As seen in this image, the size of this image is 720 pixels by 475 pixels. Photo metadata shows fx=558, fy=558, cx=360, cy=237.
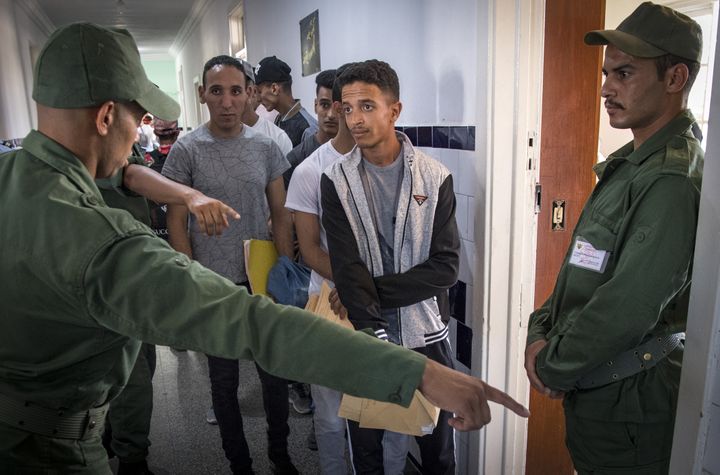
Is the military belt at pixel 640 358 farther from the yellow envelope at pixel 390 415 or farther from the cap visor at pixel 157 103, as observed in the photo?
the cap visor at pixel 157 103

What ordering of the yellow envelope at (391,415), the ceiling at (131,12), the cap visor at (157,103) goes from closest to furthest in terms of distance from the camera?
1. the cap visor at (157,103)
2. the yellow envelope at (391,415)
3. the ceiling at (131,12)

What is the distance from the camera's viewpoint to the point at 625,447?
52.1 inches

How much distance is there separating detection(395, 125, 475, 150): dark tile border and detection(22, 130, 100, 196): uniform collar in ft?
4.58

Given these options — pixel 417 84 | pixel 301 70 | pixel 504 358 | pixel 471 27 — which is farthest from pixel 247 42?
pixel 504 358

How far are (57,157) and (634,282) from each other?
1218 millimetres

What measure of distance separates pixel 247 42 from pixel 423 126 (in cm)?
448

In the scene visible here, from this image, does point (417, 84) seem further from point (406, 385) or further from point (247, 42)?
point (247, 42)

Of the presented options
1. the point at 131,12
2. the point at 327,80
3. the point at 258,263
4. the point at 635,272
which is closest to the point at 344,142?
the point at 258,263

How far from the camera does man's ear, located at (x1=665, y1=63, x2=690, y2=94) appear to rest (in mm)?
1350

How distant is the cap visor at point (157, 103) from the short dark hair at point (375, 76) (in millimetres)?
838

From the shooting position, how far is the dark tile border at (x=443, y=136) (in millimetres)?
2111

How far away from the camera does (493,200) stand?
201 cm

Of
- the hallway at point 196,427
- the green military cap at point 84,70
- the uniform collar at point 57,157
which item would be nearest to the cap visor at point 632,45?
the green military cap at point 84,70

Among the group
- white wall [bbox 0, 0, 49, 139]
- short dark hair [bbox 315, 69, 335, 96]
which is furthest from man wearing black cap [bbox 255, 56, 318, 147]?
white wall [bbox 0, 0, 49, 139]
